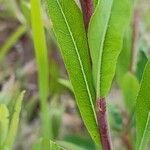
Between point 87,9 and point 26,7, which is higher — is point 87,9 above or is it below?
below

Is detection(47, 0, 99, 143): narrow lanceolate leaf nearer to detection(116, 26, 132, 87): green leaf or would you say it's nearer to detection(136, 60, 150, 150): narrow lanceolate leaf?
detection(136, 60, 150, 150): narrow lanceolate leaf

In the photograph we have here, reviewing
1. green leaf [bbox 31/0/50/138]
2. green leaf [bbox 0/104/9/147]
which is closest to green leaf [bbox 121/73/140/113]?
green leaf [bbox 31/0/50/138]

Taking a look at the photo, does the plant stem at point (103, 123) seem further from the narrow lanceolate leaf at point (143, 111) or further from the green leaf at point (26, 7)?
the green leaf at point (26, 7)

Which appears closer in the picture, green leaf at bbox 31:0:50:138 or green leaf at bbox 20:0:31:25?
green leaf at bbox 31:0:50:138

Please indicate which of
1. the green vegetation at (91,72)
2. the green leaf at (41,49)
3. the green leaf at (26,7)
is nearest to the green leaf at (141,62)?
the green vegetation at (91,72)

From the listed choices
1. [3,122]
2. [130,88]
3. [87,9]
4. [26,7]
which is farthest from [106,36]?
[26,7]

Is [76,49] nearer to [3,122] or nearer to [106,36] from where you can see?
[106,36]

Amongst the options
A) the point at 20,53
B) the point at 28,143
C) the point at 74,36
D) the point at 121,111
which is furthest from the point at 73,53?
the point at 20,53
